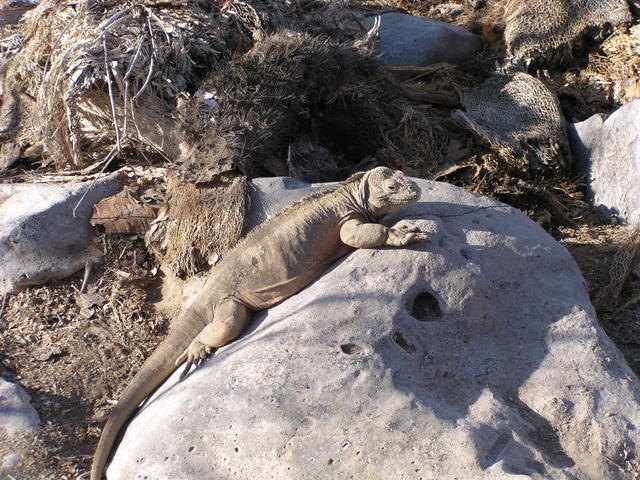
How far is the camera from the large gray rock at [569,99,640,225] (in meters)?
5.78

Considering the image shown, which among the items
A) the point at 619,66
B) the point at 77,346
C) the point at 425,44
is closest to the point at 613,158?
the point at 619,66

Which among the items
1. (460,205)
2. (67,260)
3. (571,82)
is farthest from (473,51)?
(67,260)

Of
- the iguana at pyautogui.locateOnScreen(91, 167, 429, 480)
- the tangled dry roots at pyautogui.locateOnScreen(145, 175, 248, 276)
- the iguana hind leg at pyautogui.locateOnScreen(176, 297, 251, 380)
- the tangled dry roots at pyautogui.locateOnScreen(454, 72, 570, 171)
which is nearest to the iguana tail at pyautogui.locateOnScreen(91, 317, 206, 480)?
the iguana at pyautogui.locateOnScreen(91, 167, 429, 480)

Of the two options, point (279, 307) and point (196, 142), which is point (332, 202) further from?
point (196, 142)

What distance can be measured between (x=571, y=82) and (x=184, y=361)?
5752 millimetres

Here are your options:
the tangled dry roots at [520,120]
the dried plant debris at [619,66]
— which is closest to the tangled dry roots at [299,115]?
the tangled dry roots at [520,120]

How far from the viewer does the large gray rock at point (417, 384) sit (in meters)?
3.22

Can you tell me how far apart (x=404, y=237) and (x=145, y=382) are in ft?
6.68

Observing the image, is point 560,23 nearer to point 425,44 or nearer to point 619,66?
point 619,66

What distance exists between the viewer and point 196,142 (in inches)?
216

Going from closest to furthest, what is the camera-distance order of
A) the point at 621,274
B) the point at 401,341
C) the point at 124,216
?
the point at 401,341 → the point at 621,274 → the point at 124,216

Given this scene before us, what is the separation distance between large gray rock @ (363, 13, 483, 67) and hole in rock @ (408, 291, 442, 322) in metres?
4.45

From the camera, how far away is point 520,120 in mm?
6449

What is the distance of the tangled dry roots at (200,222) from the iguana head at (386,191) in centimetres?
111
